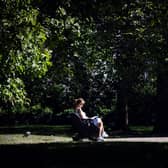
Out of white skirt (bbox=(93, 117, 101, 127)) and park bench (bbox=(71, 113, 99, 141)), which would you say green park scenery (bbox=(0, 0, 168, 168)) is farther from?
white skirt (bbox=(93, 117, 101, 127))

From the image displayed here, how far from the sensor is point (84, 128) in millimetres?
17047

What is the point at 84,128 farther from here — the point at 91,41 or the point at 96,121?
the point at 91,41

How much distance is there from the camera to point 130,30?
22250 millimetres

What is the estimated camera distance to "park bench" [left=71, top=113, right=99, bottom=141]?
17031 millimetres

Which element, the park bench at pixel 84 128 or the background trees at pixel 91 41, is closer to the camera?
the background trees at pixel 91 41

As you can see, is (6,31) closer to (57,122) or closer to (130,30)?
(130,30)

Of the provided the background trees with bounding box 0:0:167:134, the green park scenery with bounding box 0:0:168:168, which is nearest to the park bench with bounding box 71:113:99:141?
the green park scenery with bounding box 0:0:168:168

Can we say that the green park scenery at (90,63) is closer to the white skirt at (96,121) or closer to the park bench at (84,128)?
the park bench at (84,128)

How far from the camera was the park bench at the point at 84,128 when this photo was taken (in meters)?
17.0

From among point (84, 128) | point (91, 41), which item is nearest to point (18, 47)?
point (84, 128)
